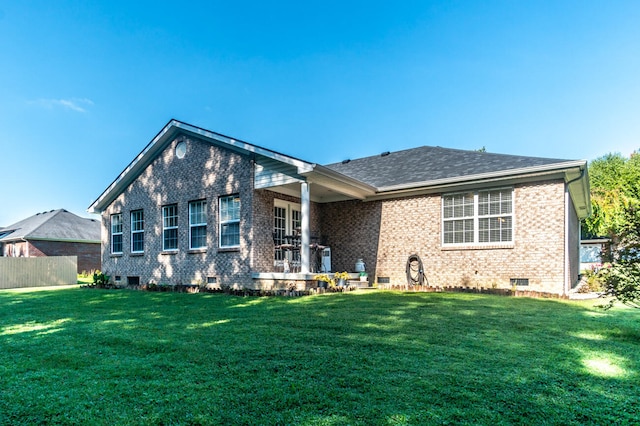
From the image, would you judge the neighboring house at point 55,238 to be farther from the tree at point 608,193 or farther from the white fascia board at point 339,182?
the tree at point 608,193

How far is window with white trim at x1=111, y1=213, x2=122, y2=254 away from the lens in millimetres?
15750

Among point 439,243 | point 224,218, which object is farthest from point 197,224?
point 439,243

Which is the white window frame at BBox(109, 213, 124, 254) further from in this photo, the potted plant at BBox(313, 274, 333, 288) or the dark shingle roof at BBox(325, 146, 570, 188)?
the dark shingle roof at BBox(325, 146, 570, 188)

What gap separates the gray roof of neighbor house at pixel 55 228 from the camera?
26234 mm

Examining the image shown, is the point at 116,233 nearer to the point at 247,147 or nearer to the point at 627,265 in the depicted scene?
the point at 247,147

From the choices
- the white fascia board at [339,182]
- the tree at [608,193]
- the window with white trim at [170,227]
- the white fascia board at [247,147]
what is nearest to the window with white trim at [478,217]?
the white fascia board at [339,182]

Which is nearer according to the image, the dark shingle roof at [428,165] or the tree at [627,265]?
the tree at [627,265]

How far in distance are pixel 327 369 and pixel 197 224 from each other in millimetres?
10554

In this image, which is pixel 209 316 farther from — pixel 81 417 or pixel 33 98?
pixel 33 98

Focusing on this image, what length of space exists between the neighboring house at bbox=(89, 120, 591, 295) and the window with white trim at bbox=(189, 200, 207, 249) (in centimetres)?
4

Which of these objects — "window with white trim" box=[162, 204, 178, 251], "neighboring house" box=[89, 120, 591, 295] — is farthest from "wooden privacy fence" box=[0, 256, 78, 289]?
"window with white trim" box=[162, 204, 178, 251]

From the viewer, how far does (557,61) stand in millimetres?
17641

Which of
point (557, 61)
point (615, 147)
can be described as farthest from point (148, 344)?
point (615, 147)

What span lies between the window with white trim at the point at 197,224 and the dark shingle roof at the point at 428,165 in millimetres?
5931
